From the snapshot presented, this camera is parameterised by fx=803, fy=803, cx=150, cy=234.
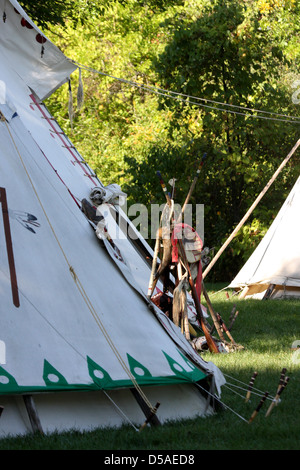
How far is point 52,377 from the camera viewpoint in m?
4.32

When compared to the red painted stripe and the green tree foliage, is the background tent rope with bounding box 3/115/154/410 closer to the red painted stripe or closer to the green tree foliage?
the red painted stripe

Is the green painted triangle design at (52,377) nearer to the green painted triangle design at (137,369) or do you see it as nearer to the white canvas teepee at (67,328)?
the white canvas teepee at (67,328)

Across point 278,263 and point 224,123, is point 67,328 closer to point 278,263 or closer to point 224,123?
point 278,263

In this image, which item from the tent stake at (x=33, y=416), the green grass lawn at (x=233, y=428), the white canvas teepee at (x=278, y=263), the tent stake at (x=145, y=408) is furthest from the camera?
the white canvas teepee at (x=278, y=263)

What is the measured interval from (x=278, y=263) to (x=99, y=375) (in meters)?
7.30

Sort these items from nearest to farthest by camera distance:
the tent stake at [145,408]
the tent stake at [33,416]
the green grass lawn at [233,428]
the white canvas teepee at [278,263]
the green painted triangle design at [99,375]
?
the green grass lawn at [233,428] < the tent stake at [33,416] < the green painted triangle design at [99,375] < the tent stake at [145,408] < the white canvas teepee at [278,263]

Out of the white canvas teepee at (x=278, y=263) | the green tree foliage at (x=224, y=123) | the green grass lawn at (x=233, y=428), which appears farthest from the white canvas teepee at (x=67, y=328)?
the green tree foliage at (x=224, y=123)

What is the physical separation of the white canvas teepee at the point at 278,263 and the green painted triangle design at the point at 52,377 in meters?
7.19

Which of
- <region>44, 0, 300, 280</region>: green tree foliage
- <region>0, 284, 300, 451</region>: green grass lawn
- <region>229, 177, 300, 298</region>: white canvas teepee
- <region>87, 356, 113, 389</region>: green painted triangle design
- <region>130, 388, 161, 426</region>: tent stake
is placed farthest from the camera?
<region>44, 0, 300, 280</region>: green tree foliage

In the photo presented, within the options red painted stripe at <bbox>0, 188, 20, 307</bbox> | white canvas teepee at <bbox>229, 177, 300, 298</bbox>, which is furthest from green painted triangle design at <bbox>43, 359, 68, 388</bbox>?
white canvas teepee at <bbox>229, 177, 300, 298</bbox>

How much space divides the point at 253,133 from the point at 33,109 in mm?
7449

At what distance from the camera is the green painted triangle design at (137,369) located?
4597mm

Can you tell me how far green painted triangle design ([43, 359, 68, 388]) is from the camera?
4.30m

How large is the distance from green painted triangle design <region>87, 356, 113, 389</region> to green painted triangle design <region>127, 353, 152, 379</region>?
0.18 metres
